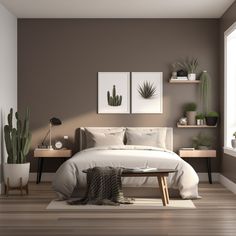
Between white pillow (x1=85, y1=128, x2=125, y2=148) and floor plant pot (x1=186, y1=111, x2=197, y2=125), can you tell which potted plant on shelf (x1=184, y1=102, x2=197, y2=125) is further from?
white pillow (x1=85, y1=128, x2=125, y2=148)

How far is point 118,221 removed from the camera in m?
5.92

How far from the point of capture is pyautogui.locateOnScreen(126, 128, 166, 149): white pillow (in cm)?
935

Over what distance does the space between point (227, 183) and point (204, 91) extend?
1.69m

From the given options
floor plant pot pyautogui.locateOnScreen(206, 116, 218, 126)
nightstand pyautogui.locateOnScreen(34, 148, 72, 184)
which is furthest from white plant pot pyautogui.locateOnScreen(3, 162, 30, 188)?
floor plant pot pyautogui.locateOnScreen(206, 116, 218, 126)

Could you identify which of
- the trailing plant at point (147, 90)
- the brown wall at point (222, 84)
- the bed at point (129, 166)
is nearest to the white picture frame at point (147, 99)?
the trailing plant at point (147, 90)

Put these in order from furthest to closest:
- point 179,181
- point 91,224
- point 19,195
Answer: point 19,195 → point 179,181 → point 91,224

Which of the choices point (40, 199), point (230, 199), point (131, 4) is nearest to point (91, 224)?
point (40, 199)

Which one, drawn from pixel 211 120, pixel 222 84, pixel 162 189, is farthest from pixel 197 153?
pixel 162 189

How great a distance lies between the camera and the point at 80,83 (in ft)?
32.2

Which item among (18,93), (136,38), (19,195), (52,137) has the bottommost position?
(19,195)

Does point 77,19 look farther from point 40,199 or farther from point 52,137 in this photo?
point 40,199

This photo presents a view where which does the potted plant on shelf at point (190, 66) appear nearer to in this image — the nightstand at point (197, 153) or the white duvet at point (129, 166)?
the nightstand at point (197, 153)

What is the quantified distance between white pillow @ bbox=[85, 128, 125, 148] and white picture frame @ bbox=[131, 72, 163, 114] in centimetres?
54

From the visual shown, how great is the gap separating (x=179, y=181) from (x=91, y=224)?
7.10ft
